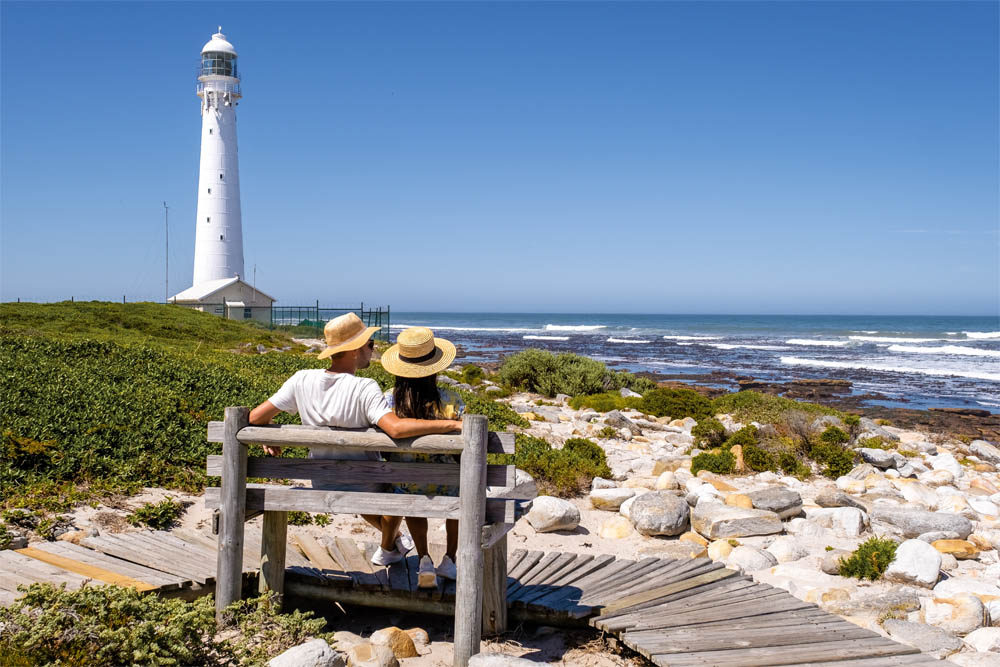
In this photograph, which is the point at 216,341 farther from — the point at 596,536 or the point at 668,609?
the point at 668,609

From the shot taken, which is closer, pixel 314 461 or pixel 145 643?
pixel 145 643

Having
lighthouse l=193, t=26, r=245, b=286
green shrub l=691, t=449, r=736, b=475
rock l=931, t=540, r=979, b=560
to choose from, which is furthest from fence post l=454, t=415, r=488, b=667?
lighthouse l=193, t=26, r=245, b=286

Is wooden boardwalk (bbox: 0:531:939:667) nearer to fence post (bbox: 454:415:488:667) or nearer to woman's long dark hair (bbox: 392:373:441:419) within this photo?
fence post (bbox: 454:415:488:667)

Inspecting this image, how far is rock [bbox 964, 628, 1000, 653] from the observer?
5012mm

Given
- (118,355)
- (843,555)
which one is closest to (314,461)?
(843,555)

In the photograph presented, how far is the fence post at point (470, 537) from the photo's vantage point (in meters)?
3.85

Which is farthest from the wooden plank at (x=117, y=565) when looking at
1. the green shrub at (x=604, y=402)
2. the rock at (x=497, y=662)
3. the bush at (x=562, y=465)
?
the green shrub at (x=604, y=402)

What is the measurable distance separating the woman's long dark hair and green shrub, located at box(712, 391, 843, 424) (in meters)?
10.3

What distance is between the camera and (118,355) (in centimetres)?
1220

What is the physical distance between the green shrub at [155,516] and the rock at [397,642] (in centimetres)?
263

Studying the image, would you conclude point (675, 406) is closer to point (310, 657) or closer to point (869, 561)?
point (869, 561)

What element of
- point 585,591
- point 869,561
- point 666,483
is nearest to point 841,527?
point 869,561

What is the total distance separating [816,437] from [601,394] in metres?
6.31

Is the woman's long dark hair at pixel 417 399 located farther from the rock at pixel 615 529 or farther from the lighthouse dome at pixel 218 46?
the lighthouse dome at pixel 218 46
